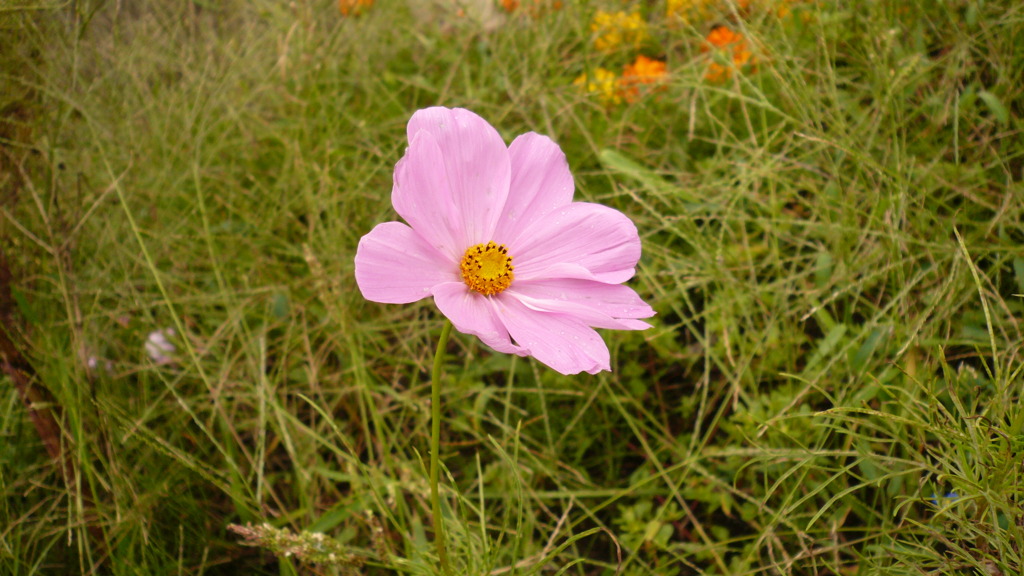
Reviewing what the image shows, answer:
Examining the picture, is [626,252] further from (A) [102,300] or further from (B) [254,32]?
(B) [254,32]

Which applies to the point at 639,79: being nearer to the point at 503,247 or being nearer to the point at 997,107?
the point at 997,107

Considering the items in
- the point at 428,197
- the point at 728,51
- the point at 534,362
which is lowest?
the point at 534,362

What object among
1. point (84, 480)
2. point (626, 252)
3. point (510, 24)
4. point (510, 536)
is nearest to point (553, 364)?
point (626, 252)

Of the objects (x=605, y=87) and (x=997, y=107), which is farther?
(x=605, y=87)

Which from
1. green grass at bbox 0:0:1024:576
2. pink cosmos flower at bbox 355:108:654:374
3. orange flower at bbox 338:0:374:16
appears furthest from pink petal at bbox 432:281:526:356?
orange flower at bbox 338:0:374:16

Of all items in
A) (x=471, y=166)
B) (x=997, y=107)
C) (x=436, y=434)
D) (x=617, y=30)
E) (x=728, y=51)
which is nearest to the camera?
(x=436, y=434)

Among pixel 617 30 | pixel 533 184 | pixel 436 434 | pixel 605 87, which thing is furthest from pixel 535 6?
pixel 436 434
